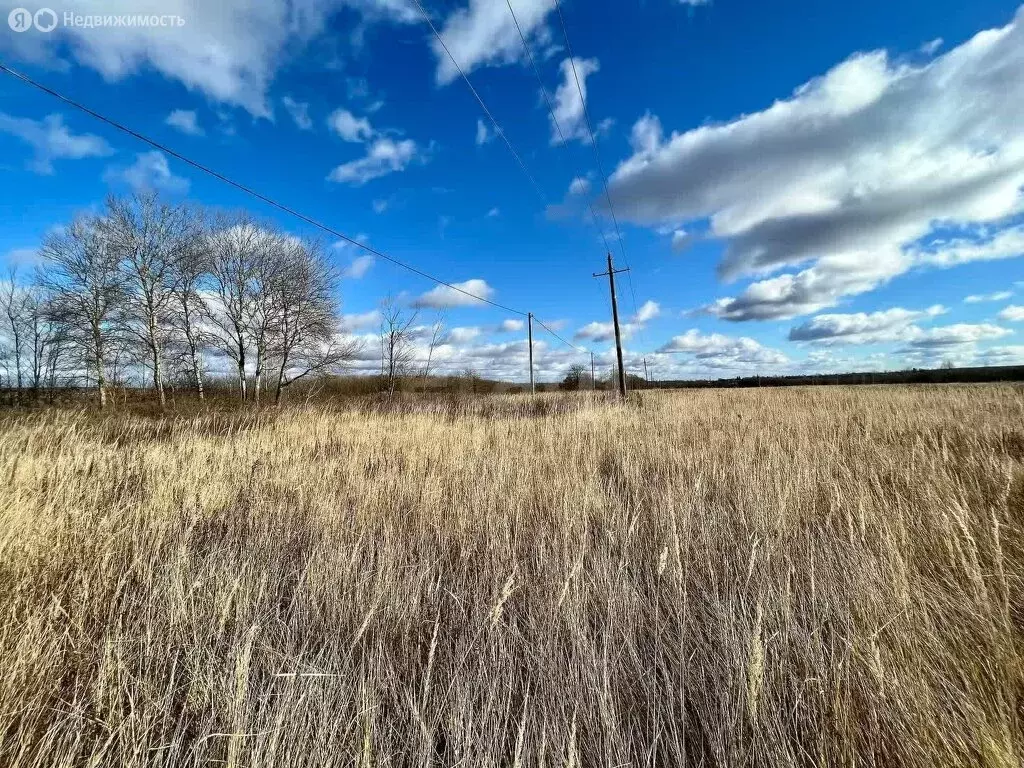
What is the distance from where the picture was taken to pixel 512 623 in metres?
2.04

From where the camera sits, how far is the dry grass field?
1.40m

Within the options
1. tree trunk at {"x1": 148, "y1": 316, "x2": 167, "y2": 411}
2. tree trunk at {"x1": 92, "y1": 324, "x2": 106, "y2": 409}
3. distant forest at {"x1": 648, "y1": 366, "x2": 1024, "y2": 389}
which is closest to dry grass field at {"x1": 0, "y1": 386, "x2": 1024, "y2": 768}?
tree trunk at {"x1": 148, "y1": 316, "x2": 167, "y2": 411}

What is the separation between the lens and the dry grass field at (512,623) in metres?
1.40

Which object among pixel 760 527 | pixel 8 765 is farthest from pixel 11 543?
pixel 760 527

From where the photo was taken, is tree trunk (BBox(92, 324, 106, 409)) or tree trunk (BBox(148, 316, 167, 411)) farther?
tree trunk (BBox(148, 316, 167, 411))

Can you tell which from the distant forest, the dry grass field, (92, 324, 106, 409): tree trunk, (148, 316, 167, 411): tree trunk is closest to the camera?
the dry grass field

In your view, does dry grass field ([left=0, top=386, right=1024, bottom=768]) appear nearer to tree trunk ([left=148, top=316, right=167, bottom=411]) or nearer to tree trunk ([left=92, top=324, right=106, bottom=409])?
tree trunk ([left=148, top=316, right=167, bottom=411])

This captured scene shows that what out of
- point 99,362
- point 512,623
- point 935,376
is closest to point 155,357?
point 99,362

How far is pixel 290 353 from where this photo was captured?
88.0ft

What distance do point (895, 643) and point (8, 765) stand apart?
3.42 metres

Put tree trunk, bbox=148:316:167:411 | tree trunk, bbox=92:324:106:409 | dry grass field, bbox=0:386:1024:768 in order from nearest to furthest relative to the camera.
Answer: dry grass field, bbox=0:386:1024:768, tree trunk, bbox=92:324:106:409, tree trunk, bbox=148:316:167:411

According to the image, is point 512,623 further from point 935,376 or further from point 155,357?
point 935,376

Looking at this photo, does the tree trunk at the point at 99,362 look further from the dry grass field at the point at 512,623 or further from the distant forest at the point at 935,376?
the distant forest at the point at 935,376

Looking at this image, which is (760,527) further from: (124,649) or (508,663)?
(124,649)
